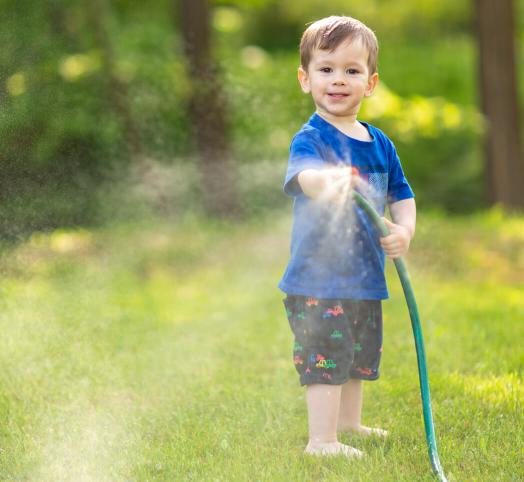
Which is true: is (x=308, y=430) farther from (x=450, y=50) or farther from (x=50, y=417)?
(x=450, y=50)

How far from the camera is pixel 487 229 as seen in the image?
6.83m

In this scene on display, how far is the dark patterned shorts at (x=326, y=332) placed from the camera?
8.37 feet

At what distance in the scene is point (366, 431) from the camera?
2.80 metres

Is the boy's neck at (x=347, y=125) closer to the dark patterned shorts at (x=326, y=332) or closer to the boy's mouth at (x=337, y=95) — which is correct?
the boy's mouth at (x=337, y=95)

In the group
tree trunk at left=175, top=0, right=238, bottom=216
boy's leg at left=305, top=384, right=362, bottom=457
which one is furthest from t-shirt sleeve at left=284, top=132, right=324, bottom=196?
tree trunk at left=175, top=0, right=238, bottom=216

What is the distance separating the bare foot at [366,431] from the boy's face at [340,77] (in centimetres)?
98

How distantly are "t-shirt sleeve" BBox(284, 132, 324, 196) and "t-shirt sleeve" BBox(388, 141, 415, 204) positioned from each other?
0.25 meters

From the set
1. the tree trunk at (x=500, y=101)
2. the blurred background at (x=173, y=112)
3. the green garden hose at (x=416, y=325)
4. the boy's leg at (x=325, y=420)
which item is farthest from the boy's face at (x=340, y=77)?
the tree trunk at (x=500, y=101)

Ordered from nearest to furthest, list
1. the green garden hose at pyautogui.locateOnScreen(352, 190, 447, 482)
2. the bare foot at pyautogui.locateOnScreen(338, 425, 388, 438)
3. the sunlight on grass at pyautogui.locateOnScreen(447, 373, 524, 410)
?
the green garden hose at pyautogui.locateOnScreen(352, 190, 447, 482), the bare foot at pyautogui.locateOnScreen(338, 425, 388, 438), the sunlight on grass at pyautogui.locateOnScreen(447, 373, 524, 410)

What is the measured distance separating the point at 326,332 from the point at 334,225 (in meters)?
0.31

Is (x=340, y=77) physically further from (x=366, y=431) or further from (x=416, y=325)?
(x=366, y=431)

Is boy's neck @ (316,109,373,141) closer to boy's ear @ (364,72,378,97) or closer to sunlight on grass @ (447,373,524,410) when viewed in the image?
boy's ear @ (364,72,378,97)

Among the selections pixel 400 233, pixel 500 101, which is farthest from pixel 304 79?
pixel 500 101

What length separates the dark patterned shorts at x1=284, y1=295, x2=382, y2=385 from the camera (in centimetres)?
255
